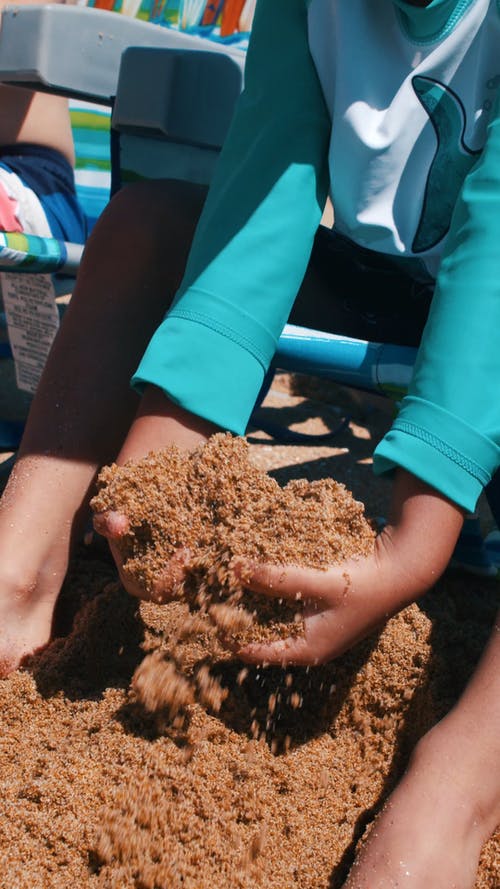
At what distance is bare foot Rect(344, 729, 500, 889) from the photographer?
31.6 inches

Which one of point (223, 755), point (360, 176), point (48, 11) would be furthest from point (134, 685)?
point (48, 11)

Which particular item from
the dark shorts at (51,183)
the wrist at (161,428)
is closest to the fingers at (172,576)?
the wrist at (161,428)

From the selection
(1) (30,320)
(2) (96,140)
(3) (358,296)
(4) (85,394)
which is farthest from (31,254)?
(2) (96,140)

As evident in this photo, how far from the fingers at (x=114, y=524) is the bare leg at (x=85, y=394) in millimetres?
240

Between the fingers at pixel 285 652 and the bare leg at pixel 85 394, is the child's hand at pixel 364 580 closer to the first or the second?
the fingers at pixel 285 652

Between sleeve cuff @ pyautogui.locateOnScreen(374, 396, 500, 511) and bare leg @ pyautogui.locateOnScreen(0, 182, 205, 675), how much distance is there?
45 cm

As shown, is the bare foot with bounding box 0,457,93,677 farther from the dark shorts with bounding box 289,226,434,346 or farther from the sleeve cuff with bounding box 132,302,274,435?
the dark shorts with bounding box 289,226,434,346

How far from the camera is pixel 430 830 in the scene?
827mm

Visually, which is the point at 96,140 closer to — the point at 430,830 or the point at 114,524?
the point at 114,524

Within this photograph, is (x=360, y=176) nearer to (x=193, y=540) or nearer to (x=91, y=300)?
(x=91, y=300)

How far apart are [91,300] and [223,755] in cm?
65

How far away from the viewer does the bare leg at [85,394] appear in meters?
1.12

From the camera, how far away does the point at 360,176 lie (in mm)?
1124

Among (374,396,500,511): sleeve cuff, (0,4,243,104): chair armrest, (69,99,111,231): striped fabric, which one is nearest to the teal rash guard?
(374,396,500,511): sleeve cuff
